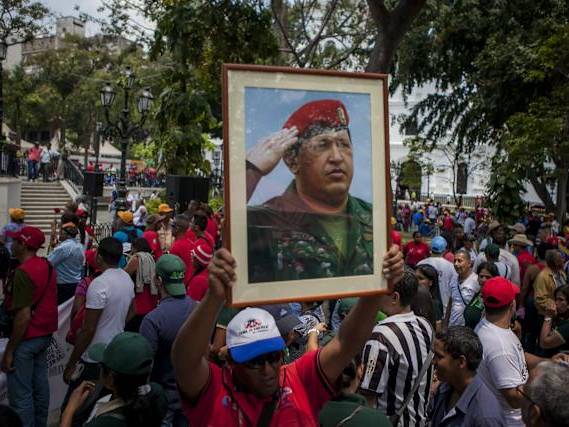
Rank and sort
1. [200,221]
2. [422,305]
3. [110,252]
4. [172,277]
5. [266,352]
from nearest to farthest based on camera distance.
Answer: [266,352]
[172,277]
[422,305]
[110,252]
[200,221]

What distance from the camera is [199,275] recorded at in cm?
584

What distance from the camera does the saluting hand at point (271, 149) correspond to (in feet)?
7.59

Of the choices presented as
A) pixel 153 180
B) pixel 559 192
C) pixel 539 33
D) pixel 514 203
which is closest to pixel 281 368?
pixel 514 203

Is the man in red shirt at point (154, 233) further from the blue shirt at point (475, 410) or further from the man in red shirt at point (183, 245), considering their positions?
the blue shirt at point (475, 410)

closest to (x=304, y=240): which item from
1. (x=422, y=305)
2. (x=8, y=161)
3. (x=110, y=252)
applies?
(x=422, y=305)

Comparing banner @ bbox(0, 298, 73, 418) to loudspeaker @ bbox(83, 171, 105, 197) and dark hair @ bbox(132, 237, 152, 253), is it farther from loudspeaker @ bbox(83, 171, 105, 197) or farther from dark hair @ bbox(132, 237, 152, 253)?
loudspeaker @ bbox(83, 171, 105, 197)

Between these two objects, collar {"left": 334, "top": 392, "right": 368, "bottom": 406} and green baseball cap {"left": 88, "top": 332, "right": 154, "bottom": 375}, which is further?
green baseball cap {"left": 88, "top": 332, "right": 154, "bottom": 375}

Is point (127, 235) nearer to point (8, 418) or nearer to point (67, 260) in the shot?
point (67, 260)

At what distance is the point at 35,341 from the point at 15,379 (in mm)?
353

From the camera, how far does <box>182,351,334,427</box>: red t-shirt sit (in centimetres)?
240

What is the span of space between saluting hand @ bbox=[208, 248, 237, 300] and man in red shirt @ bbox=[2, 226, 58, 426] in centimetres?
335

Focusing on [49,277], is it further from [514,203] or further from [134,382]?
[514,203]

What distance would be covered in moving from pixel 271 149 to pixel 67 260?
5355 mm

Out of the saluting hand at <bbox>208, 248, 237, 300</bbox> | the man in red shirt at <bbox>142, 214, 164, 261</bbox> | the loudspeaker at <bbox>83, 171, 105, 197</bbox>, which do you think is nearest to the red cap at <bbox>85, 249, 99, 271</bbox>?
the man in red shirt at <bbox>142, 214, 164, 261</bbox>
